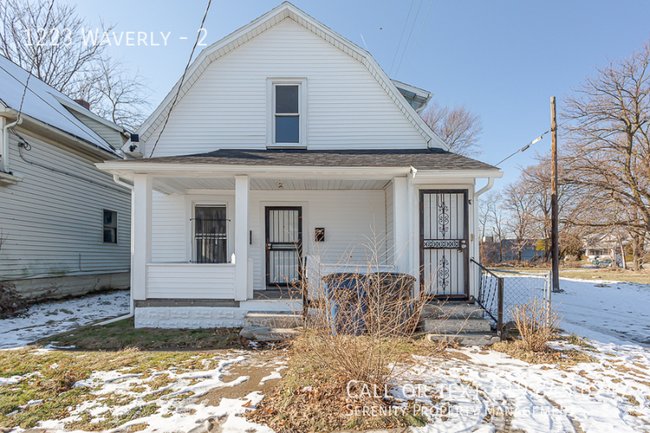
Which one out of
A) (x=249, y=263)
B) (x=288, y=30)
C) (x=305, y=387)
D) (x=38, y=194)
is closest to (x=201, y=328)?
(x=249, y=263)

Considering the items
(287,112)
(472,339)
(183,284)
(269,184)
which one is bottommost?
Answer: (472,339)

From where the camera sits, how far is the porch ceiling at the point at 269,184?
21.7 feet

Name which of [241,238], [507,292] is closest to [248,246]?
[241,238]

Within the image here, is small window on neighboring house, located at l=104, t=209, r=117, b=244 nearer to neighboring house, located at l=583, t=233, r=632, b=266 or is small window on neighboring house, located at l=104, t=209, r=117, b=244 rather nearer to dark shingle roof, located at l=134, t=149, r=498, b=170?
dark shingle roof, located at l=134, t=149, r=498, b=170

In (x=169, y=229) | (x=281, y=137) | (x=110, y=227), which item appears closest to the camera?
(x=169, y=229)

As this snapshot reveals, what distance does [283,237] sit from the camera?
7.81 m

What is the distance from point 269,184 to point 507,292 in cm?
805

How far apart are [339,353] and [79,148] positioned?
9.90m

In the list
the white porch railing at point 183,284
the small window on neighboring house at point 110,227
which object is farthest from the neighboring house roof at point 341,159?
the small window on neighboring house at point 110,227

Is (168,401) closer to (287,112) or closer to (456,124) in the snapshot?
(287,112)

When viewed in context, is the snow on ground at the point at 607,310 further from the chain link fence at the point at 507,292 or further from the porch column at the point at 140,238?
the porch column at the point at 140,238

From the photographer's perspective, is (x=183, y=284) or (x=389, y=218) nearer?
(x=183, y=284)

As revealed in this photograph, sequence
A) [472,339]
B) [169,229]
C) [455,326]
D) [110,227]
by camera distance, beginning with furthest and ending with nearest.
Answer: [110,227] → [169,229] → [455,326] → [472,339]

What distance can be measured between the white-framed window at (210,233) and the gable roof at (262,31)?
208 cm
